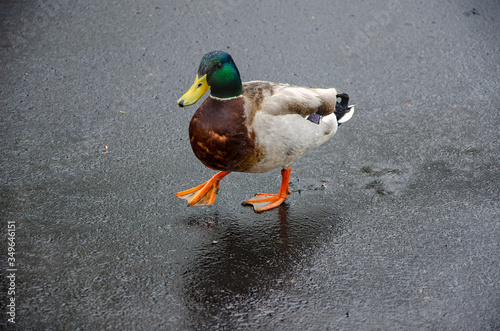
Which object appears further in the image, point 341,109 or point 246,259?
point 341,109

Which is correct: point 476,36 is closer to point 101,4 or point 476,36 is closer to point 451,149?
point 451,149

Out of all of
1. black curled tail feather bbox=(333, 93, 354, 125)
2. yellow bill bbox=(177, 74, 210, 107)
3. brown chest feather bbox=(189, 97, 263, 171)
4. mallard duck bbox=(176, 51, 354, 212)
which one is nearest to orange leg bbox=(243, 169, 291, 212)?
mallard duck bbox=(176, 51, 354, 212)

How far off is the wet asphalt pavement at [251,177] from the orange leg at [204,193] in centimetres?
7

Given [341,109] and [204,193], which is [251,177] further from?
[341,109]

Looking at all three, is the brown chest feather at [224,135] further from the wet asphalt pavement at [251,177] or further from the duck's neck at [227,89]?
the wet asphalt pavement at [251,177]

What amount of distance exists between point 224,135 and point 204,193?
2.06ft

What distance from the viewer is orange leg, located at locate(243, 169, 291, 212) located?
147 inches

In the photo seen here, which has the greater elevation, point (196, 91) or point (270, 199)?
point (196, 91)

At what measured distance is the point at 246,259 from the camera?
3.29m

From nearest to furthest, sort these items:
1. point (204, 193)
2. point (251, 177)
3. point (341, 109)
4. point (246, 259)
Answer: point (246, 259) < point (204, 193) < point (341, 109) < point (251, 177)

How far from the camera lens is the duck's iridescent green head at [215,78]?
11.0 ft

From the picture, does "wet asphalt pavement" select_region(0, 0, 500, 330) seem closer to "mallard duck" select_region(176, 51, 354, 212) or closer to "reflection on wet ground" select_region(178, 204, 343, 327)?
"reflection on wet ground" select_region(178, 204, 343, 327)

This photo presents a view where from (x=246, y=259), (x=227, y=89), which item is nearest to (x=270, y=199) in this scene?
(x=246, y=259)

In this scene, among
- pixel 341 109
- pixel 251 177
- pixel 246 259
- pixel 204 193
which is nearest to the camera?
pixel 246 259
